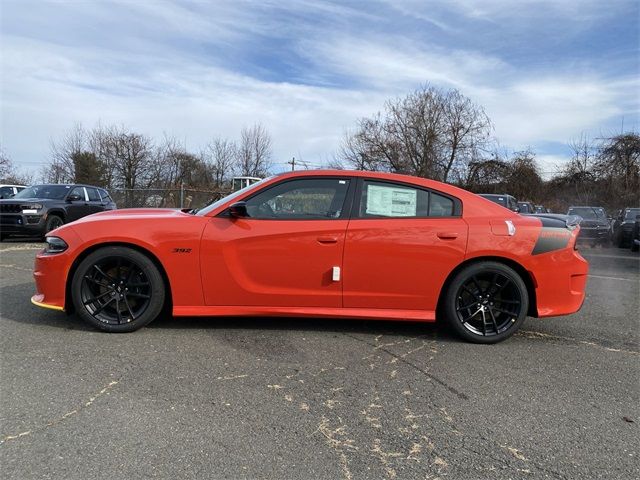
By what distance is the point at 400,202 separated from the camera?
4574 mm

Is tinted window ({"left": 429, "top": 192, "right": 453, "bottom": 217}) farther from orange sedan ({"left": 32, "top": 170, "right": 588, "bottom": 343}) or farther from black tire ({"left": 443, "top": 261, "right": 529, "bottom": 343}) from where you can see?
black tire ({"left": 443, "top": 261, "right": 529, "bottom": 343})

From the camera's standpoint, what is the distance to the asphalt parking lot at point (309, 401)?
2.53 metres

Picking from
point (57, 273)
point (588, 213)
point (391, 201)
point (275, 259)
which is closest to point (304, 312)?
point (275, 259)

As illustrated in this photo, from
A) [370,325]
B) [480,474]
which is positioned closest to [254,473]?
[480,474]

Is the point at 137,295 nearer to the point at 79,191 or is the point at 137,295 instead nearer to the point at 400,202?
the point at 400,202

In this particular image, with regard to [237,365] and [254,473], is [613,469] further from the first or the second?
[237,365]

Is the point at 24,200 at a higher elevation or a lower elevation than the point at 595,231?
higher

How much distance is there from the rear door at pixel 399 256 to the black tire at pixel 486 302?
0.55 ft

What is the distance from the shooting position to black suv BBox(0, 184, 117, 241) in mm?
12023

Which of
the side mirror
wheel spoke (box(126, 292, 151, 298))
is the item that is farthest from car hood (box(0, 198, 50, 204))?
the side mirror

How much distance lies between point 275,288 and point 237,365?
2.88ft

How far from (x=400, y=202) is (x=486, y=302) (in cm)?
120

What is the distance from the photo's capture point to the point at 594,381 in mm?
3721

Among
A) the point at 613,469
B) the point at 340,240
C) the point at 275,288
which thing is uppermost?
the point at 340,240
